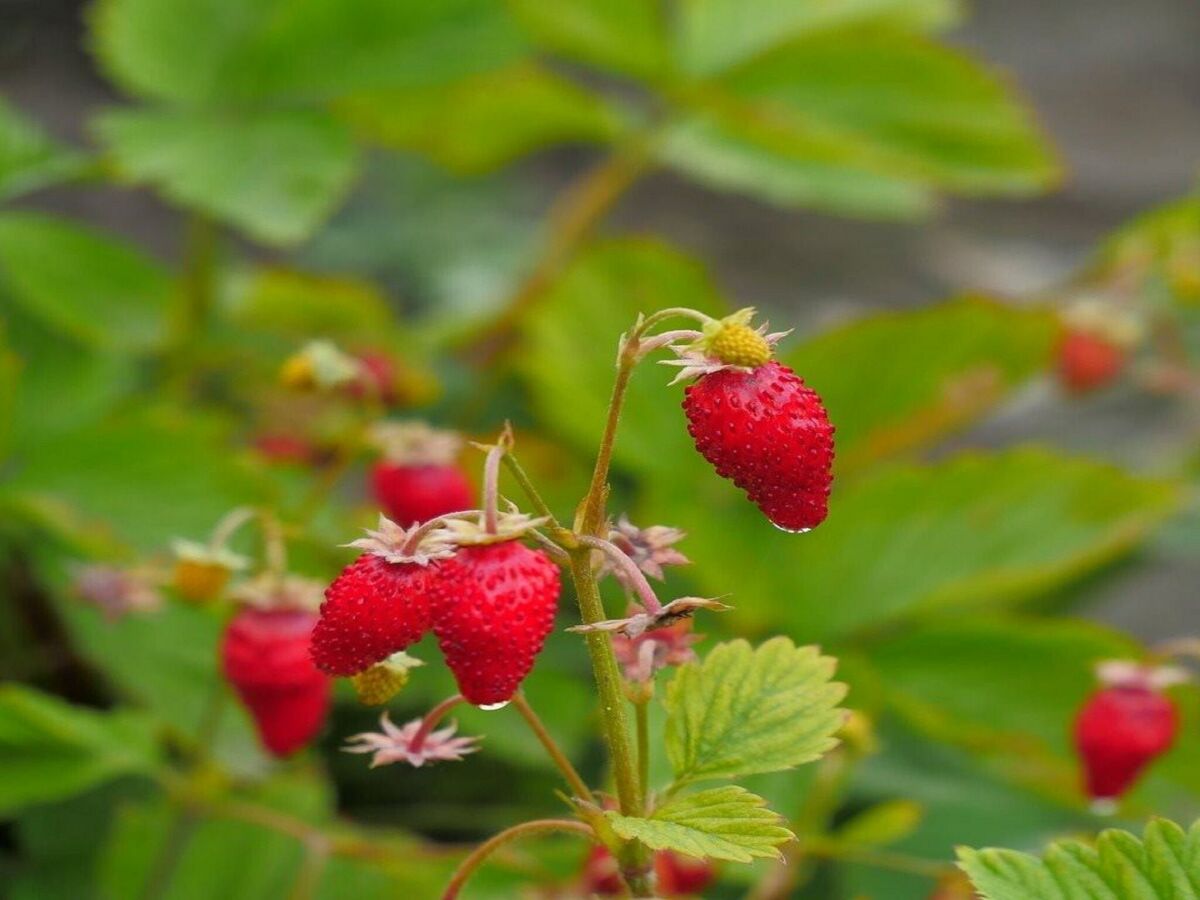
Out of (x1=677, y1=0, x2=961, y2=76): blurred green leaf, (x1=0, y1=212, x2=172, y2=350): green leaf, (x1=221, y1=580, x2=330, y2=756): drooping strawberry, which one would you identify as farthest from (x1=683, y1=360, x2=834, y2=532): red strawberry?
(x1=677, y1=0, x2=961, y2=76): blurred green leaf

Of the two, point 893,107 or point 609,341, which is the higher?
point 893,107

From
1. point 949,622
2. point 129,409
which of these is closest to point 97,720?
point 129,409

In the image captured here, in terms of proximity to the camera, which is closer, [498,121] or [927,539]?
[927,539]

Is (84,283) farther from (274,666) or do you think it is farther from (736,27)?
(736,27)

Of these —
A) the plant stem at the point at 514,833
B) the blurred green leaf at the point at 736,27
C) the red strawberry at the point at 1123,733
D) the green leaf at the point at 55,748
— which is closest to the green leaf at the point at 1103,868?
the plant stem at the point at 514,833

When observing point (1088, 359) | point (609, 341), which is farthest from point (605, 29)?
point (1088, 359)

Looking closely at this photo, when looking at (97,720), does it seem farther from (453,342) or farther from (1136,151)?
(1136,151)
